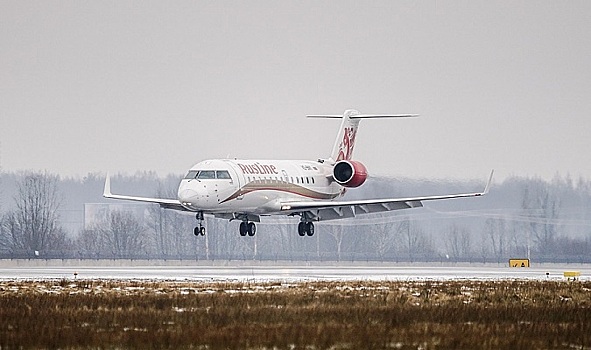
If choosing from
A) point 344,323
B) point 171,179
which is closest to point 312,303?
point 344,323

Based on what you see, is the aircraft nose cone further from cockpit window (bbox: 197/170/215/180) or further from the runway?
the runway

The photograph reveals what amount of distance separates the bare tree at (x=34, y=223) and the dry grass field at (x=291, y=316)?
48.9 metres

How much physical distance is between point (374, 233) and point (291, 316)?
237 ft

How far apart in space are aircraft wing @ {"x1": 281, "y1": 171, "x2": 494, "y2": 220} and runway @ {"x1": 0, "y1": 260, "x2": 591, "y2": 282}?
2.72m

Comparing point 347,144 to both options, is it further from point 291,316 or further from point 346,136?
point 291,316

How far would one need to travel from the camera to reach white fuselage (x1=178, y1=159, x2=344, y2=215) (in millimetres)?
56719

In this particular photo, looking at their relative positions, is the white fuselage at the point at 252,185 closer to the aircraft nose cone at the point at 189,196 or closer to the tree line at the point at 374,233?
the aircraft nose cone at the point at 189,196

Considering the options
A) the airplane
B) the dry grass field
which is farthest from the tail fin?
the dry grass field

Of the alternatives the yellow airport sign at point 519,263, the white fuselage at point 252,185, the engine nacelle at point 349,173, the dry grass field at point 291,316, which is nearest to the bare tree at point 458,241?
the yellow airport sign at point 519,263

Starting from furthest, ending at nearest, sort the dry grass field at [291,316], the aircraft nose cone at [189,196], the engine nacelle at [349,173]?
1. the engine nacelle at [349,173]
2. the aircraft nose cone at [189,196]
3. the dry grass field at [291,316]

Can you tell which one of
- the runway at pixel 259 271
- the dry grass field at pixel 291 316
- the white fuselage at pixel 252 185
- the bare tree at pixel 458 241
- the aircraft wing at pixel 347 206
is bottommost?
the dry grass field at pixel 291 316

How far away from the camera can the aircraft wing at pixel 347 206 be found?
2426 inches

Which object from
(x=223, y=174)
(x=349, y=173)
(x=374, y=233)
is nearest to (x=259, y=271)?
(x=223, y=174)

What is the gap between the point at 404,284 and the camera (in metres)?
42.9
